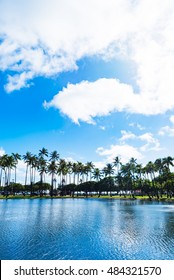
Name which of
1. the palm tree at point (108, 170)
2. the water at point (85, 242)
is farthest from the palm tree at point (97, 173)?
the water at point (85, 242)

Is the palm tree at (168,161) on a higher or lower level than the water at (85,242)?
higher

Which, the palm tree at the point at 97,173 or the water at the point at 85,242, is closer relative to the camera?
the water at the point at 85,242

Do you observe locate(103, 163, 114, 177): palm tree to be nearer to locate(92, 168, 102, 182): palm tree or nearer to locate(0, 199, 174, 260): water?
locate(92, 168, 102, 182): palm tree

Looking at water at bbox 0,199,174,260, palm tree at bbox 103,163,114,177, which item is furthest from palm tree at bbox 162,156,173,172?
water at bbox 0,199,174,260

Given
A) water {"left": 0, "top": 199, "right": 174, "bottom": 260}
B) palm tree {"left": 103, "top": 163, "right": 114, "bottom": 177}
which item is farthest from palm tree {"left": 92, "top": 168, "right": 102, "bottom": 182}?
water {"left": 0, "top": 199, "right": 174, "bottom": 260}

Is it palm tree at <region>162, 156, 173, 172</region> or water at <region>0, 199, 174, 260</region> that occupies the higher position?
palm tree at <region>162, 156, 173, 172</region>

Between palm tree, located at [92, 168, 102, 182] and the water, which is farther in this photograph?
palm tree, located at [92, 168, 102, 182]

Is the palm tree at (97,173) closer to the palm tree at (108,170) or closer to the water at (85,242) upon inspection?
the palm tree at (108,170)

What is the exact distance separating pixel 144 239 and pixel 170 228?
8.37 metres

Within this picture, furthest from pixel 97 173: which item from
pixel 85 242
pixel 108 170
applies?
pixel 85 242
